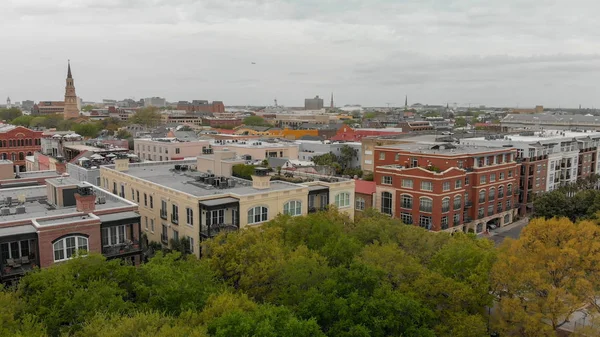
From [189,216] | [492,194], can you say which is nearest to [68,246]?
[189,216]

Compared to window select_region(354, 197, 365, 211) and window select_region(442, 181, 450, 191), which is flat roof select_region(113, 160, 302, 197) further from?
window select_region(354, 197, 365, 211)

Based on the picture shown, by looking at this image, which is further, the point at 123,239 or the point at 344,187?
the point at 344,187

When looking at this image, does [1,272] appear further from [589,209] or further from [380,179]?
[589,209]

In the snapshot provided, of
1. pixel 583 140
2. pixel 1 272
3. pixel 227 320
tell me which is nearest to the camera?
pixel 227 320

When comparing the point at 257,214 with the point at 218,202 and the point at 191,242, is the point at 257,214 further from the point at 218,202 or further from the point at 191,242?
the point at 191,242

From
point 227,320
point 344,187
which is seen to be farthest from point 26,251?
point 344,187

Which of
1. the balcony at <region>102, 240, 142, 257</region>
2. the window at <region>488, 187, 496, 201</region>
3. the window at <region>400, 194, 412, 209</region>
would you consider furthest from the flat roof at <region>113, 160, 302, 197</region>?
the window at <region>488, 187, 496, 201</region>

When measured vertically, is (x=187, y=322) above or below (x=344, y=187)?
below
